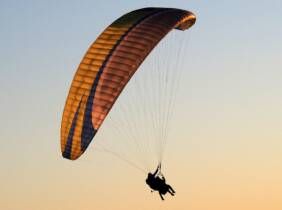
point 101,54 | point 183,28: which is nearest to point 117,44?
point 101,54

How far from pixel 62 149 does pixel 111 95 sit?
16.9ft

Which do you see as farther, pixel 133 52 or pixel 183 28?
pixel 183 28

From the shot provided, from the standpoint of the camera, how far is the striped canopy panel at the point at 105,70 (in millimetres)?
86875

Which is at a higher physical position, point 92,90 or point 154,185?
point 92,90

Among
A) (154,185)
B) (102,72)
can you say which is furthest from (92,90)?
(154,185)

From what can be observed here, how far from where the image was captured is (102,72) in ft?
287

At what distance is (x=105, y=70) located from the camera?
87.6 meters

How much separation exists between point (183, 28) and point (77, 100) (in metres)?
9.63

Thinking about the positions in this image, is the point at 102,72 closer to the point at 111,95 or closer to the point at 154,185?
the point at 111,95

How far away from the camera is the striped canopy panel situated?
3420 inches

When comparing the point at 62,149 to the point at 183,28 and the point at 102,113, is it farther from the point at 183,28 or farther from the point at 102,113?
the point at 183,28

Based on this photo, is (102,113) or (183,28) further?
(183,28)

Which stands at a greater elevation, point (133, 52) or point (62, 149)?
point (133, 52)

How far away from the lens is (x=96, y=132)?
86438 mm
